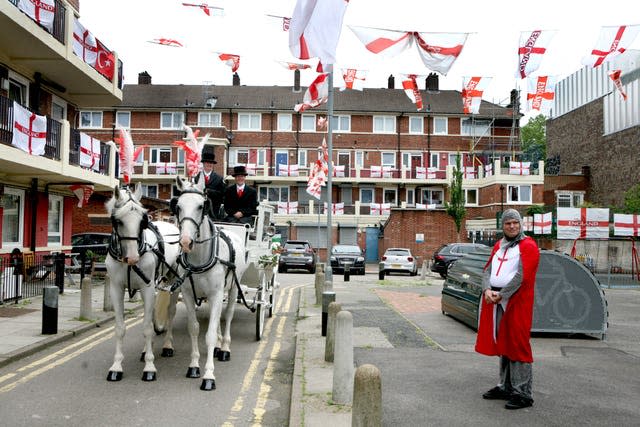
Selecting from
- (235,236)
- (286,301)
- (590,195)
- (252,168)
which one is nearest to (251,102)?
(252,168)

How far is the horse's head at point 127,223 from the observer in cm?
697

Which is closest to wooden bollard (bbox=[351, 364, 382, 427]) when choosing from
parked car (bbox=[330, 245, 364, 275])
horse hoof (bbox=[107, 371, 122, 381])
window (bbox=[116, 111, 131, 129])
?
horse hoof (bbox=[107, 371, 122, 381])

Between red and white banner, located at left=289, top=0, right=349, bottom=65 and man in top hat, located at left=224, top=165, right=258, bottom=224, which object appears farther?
man in top hat, located at left=224, top=165, right=258, bottom=224

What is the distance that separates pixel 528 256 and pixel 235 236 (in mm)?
4376

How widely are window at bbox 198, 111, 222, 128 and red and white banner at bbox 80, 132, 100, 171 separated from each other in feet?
104

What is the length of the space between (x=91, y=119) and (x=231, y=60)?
123 feet

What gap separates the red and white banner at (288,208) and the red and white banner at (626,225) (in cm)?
2931

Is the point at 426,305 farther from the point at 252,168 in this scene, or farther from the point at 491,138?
the point at 491,138

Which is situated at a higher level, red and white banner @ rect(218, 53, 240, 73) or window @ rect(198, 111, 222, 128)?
window @ rect(198, 111, 222, 128)

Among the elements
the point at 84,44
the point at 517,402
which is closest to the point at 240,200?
the point at 517,402

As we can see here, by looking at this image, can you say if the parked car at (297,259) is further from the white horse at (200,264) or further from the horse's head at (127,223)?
the horse's head at (127,223)

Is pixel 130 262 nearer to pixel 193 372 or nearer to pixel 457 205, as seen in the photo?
pixel 193 372

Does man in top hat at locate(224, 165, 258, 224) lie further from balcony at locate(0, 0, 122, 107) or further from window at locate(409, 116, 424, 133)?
window at locate(409, 116, 424, 133)

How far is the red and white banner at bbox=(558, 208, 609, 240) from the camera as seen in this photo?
27.1 m
